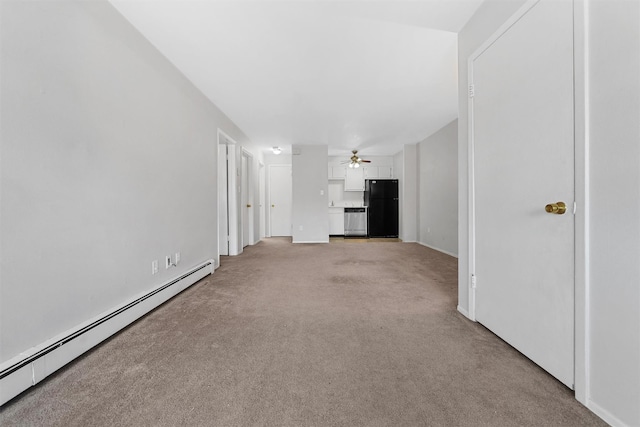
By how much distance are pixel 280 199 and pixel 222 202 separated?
3.60 metres

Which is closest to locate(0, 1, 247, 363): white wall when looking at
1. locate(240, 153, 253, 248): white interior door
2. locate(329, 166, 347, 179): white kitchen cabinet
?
locate(240, 153, 253, 248): white interior door

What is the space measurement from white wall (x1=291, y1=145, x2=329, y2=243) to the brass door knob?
4.96 m

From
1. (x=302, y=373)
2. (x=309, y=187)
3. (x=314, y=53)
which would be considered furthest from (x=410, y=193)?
(x=302, y=373)

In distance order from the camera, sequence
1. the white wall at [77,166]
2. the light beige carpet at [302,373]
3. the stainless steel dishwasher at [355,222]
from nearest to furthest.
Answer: the light beige carpet at [302,373] → the white wall at [77,166] → the stainless steel dishwasher at [355,222]

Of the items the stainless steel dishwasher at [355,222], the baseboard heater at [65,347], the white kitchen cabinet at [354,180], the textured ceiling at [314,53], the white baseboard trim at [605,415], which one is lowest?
the white baseboard trim at [605,415]

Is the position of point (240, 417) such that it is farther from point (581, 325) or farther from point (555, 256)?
point (555, 256)

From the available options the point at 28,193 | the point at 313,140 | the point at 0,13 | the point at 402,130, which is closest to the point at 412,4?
Answer: the point at 0,13

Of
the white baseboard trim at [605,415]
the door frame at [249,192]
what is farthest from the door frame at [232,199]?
the white baseboard trim at [605,415]

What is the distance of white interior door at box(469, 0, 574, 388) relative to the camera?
1.20 meters

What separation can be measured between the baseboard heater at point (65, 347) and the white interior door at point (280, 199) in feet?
17.5

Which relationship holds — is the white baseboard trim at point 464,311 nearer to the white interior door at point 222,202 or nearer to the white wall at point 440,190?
the white wall at point 440,190

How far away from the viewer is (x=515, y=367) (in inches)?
53.4

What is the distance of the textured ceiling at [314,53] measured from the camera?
183 cm

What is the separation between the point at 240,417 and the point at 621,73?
2.06 meters
